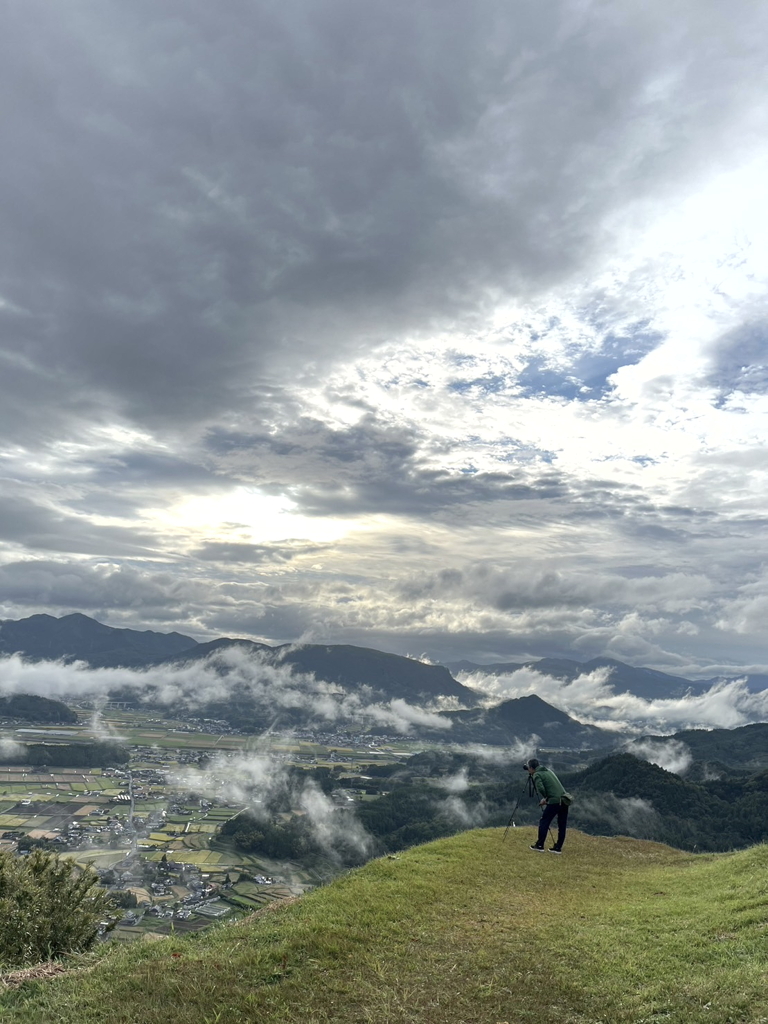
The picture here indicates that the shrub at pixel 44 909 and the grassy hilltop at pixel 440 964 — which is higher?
the grassy hilltop at pixel 440 964

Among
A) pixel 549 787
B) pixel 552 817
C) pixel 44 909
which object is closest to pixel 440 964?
pixel 549 787

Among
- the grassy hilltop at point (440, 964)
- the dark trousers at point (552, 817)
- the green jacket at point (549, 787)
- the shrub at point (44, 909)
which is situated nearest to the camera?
the grassy hilltop at point (440, 964)

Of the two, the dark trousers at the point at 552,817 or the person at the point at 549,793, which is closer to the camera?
the person at the point at 549,793

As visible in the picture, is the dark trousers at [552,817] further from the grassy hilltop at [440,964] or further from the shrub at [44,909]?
the shrub at [44,909]

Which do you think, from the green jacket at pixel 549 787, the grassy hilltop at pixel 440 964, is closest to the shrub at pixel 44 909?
the grassy hilltop at pixel 440 964

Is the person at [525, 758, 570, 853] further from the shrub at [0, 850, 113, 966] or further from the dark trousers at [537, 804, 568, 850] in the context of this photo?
the shrub at [0, 850, 113, 966]

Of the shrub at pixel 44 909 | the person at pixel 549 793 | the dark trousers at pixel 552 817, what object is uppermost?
the person at pixel 549 793

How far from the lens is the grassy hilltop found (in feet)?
33.6

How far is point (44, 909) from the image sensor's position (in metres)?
21.6

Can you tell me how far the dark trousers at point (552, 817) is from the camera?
2558 centimetres

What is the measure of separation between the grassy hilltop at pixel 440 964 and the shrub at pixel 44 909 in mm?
5276

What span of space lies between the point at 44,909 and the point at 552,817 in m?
20.9

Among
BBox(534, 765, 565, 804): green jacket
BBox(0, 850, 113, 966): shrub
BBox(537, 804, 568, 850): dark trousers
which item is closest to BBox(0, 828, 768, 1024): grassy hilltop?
BBox(534, 765, 565, 804): green jacket

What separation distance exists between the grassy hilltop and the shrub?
528 cm
